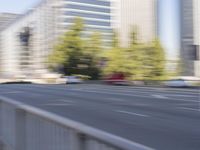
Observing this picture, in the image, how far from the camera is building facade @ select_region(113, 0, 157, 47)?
12838 cm

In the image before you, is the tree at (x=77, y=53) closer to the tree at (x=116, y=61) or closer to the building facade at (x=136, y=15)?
the tree at (x=116, y=61)

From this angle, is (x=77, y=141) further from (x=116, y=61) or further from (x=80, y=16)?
(x=80, y=16)

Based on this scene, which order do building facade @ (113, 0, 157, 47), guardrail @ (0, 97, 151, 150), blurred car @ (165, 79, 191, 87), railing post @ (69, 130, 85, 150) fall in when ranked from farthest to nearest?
building facade @ (113, 0, 157, 47) < blurred car @ (165, 79, 191, 87) < railing post @ (69, 130, 85, 150) < guardrail @ (0, 97, 151, 150)

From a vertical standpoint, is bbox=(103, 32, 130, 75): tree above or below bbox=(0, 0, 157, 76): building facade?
below

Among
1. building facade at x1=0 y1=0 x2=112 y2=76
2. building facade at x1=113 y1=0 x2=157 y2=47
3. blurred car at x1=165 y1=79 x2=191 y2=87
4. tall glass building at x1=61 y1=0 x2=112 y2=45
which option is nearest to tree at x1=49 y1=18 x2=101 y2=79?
building facade at x1=0 y1=0 x2=112 y2=76

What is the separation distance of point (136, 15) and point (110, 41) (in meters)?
23.6

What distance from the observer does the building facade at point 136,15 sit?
421 ft

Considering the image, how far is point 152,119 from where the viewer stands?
15.7m

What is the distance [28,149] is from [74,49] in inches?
3215

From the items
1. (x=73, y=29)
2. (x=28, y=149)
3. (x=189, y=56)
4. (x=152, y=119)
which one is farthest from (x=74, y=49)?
(x=28, y=149)

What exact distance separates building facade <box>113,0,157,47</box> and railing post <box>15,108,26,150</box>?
4678 inches

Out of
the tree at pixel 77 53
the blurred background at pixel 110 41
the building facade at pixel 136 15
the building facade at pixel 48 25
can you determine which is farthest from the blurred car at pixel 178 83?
the building facade at pixel 136 15

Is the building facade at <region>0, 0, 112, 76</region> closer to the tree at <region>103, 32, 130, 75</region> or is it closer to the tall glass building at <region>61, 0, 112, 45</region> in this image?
the tall glass building at <region>61, 0, 112, 45</region>

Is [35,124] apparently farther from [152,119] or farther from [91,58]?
[91,58]
